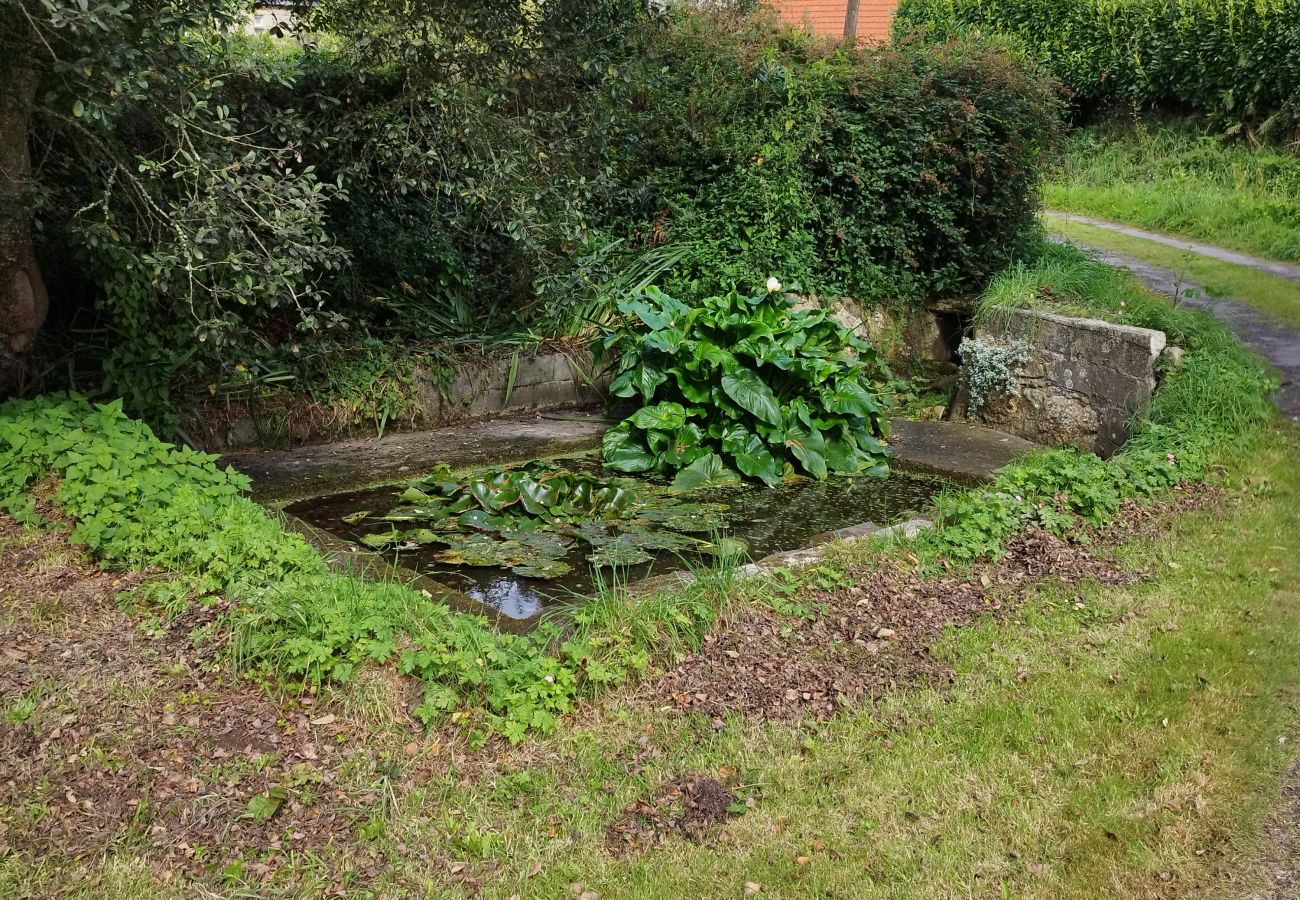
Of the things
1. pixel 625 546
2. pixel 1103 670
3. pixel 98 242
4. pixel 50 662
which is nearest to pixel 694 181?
pixel 625 546

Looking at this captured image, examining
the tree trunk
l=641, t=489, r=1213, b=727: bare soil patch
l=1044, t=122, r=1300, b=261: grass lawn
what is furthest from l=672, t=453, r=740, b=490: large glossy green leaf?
l=1044, t=122, r=1300, b=261: grass lawn

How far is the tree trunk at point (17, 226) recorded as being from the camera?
4.77 meters

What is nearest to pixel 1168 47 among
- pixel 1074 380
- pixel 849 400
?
pixel 1074 380

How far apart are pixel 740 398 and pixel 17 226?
421 cm

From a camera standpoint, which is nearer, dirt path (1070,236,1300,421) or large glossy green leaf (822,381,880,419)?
dirt path (1070,236,1300,421)

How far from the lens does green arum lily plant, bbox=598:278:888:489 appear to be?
23.5 feet

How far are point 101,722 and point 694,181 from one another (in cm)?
737

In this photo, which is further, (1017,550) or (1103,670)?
(1017,550)

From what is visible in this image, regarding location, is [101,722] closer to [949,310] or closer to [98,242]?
[98,242]

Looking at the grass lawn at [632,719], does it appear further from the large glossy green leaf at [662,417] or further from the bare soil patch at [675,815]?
the large glossy green leaf at [662,417]

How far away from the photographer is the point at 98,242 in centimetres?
509

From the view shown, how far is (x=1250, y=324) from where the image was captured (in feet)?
26.8

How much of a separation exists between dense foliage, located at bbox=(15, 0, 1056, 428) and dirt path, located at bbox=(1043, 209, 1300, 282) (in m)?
2.18

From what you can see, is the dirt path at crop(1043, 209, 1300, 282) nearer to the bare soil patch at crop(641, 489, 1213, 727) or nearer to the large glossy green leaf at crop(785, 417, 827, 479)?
the large glossy green leaf at crop(785, 417, 827, 479)
